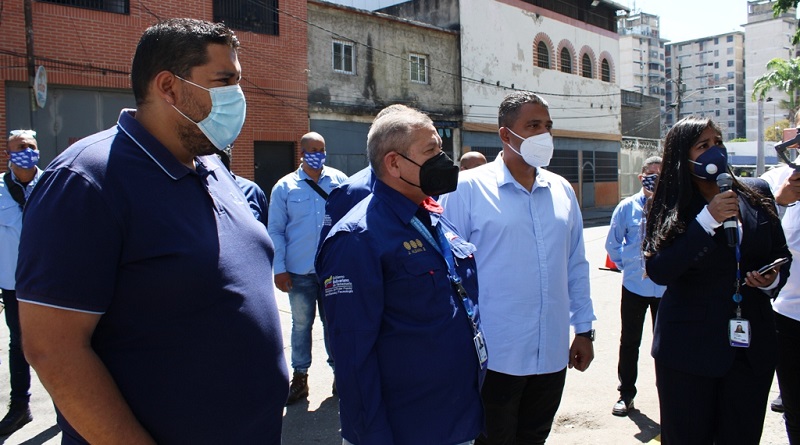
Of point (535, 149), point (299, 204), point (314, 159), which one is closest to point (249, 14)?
point (314, 159)

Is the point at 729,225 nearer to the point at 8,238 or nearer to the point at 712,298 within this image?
the point at 712,298

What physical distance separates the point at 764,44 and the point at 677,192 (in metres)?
120

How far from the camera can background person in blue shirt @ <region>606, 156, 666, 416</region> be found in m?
4.81

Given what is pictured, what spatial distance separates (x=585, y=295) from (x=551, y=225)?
0.51 meters

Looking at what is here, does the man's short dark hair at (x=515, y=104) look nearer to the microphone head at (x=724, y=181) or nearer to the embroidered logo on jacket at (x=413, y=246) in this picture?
the microphone head at (x=724, y=181)

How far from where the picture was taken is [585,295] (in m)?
3.49

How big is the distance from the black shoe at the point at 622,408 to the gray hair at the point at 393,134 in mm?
3218

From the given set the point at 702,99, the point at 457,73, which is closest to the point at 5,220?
the point at 457,73

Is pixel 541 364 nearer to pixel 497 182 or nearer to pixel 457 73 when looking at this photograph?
pixel 497 182

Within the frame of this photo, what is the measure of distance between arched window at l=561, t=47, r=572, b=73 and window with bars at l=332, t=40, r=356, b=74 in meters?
13.1

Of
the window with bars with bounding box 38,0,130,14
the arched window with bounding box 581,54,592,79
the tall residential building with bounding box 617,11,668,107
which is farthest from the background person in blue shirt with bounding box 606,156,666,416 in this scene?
the tall residential building with bounding box 617,11,668,107

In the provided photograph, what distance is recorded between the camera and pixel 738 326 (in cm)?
284

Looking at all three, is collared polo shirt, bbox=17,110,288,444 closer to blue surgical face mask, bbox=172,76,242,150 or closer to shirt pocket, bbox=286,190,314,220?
blue surgical face mask, bbox=172,76,242,150

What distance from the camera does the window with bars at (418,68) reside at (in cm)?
2142
